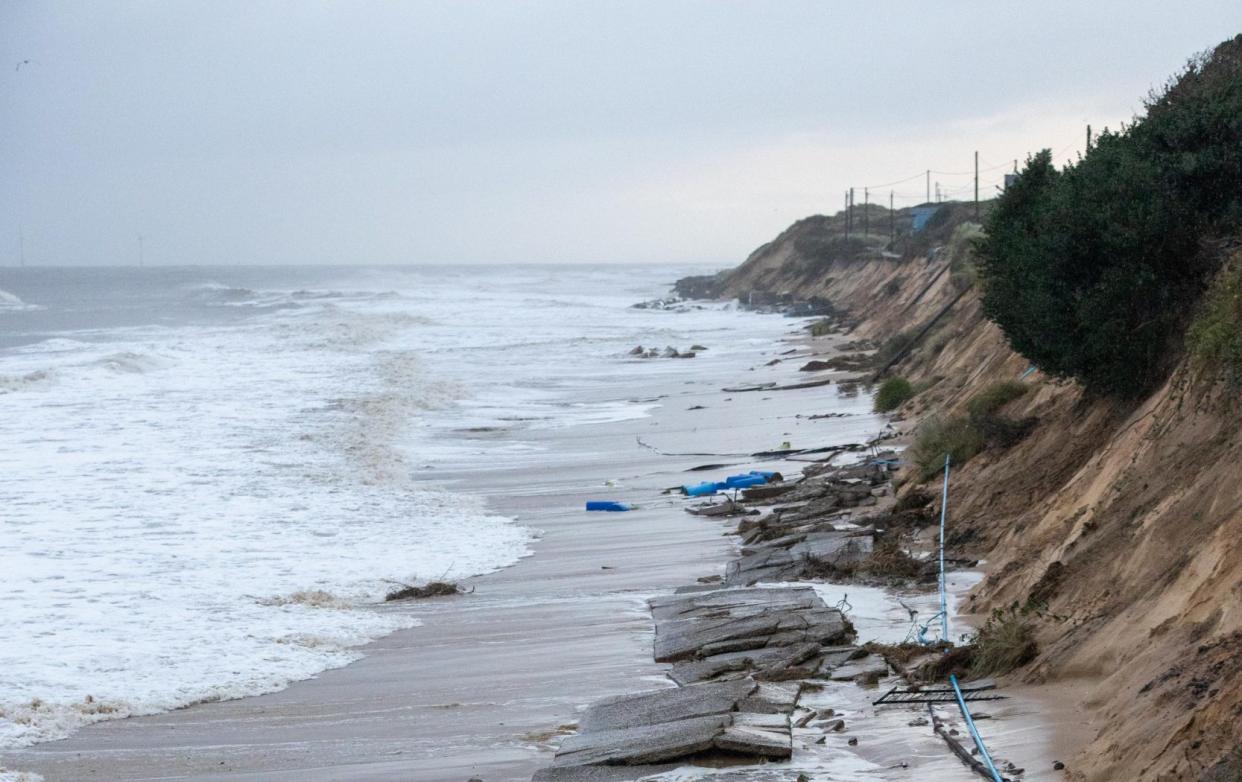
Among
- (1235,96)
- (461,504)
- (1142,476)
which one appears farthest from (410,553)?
(1235,96)

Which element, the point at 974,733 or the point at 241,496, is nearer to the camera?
the point at 974,733

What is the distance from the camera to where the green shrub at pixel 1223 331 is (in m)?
11.0

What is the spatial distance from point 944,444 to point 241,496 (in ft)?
35.5

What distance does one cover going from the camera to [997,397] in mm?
19344

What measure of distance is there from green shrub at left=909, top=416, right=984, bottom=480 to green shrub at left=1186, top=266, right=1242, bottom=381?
18.1ft

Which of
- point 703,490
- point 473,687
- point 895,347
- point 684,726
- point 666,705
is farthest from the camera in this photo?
point 895,347

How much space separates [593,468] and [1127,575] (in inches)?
566

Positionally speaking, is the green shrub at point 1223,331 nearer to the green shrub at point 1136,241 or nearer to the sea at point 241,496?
the green shrub at point 1136,241

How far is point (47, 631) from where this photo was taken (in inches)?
556

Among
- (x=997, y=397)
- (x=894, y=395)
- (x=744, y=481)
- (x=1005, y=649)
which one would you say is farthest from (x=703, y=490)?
(x=1005, y=649)

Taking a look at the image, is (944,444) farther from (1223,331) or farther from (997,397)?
(1223,331)

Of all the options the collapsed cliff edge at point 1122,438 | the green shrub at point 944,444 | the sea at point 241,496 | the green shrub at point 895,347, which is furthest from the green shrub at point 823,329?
the green shrub at point 944,444

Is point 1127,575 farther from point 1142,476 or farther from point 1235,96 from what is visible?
point 1235,96

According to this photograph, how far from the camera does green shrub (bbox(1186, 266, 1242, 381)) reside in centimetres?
1105
